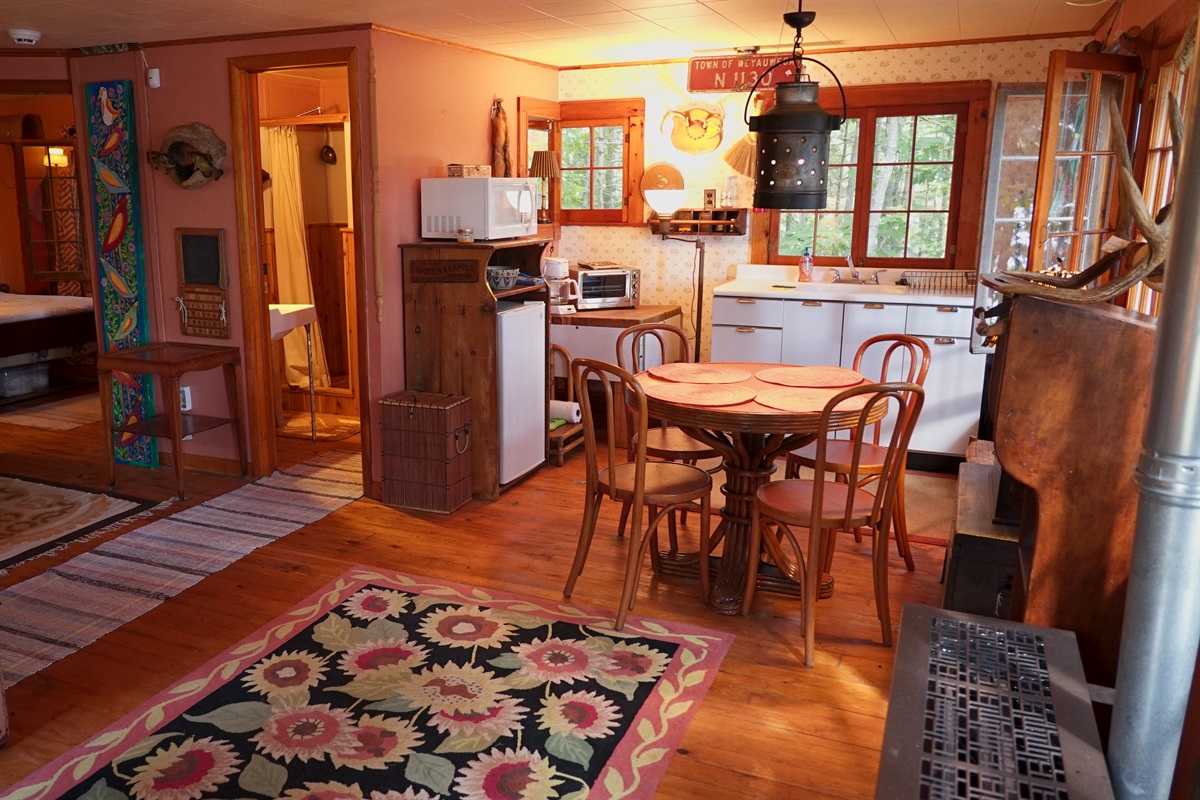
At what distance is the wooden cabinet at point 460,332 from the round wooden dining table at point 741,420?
1.06 meters

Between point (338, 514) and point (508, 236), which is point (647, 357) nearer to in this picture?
point (508, 236)

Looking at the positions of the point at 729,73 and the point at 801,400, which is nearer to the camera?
the point at 801,400

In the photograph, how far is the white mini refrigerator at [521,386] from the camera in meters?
4.54

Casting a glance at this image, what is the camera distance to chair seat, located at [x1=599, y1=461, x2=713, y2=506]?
326 cm

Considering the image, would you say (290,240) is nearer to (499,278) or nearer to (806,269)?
(499,278)

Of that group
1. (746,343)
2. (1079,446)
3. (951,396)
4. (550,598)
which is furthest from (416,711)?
(951,396)

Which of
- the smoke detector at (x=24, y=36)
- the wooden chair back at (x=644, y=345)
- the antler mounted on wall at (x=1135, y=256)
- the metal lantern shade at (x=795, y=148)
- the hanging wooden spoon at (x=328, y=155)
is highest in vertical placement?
the smoke detector at (x=24, y=36)

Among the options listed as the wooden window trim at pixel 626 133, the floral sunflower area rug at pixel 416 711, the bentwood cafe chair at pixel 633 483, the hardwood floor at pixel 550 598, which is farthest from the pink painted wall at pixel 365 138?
the floral sunflower area rug at pixel 416 711

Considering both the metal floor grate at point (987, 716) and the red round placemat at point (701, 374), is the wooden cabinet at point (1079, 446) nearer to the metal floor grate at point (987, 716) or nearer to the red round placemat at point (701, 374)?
the metal floor grate at point (987, 716)

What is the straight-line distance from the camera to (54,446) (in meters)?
5.50

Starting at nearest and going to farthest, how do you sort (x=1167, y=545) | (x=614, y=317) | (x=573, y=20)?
(x=1167, y=545), (x=573, y=20), (x=614, y=317)

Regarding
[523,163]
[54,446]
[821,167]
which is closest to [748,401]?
[821,167]

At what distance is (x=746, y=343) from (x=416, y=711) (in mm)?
3233

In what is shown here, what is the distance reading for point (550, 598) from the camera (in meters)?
3.48
